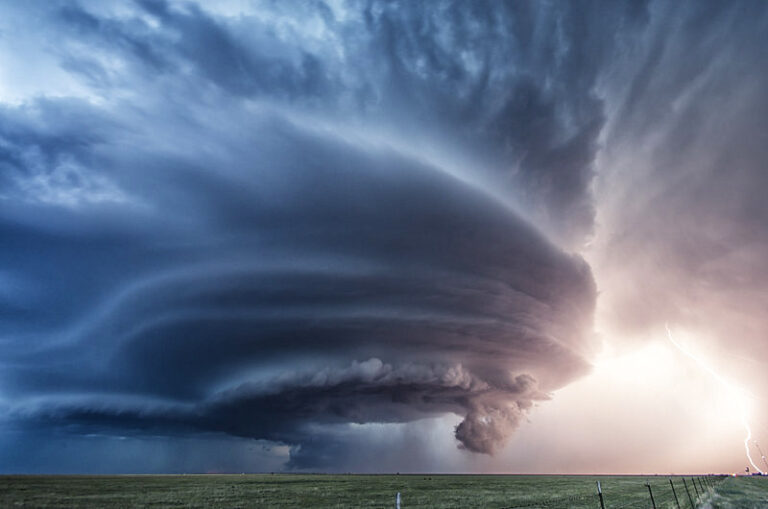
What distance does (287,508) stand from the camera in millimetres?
49438

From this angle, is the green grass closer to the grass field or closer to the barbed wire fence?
the grass field

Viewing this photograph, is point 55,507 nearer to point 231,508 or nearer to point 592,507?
point 231,508

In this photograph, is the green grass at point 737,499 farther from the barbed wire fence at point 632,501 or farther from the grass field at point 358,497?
the barbed wire fence at point 632,501

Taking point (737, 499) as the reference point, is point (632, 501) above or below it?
below

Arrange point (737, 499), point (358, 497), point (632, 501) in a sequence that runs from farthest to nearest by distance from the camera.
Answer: point (358, 497), point (632, 501), point (737, 499)

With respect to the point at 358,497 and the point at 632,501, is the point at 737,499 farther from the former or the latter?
the point at 358,497

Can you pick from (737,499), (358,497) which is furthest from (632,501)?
(358,497)

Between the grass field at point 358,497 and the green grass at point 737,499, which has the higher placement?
the green grass at point 737,499

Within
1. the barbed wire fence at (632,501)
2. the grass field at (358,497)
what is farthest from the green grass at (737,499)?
the barbed wire fence at (632,501)

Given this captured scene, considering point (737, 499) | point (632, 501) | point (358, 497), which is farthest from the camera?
point (358, 497)

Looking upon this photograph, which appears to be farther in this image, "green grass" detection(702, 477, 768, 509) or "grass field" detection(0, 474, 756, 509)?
"grass field" detection(0, 474, 756, 509)

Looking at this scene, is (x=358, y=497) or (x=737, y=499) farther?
(x=358, y=497)

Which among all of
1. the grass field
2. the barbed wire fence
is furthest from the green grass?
the barbed wire fence

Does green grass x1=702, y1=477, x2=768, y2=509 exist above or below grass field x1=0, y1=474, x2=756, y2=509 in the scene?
above
